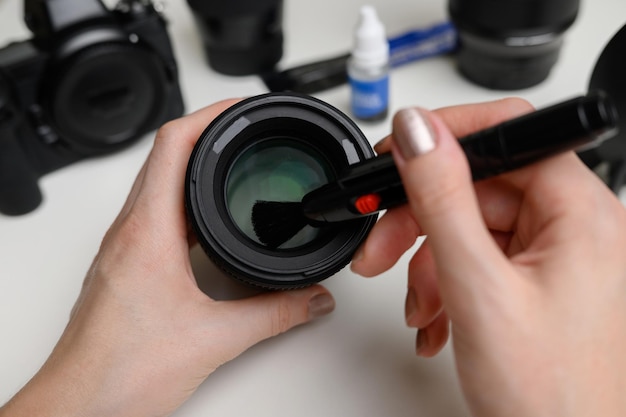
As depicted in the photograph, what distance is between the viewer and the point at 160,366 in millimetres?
469

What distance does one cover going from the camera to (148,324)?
469 millimetres

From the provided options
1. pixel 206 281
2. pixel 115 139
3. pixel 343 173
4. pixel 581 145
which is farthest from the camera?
pixel 115 139

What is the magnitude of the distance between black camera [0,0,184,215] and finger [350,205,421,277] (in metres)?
0.35

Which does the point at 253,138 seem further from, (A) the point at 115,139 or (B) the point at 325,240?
(A) the point at 115,139

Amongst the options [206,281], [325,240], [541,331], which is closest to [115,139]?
[206,281]

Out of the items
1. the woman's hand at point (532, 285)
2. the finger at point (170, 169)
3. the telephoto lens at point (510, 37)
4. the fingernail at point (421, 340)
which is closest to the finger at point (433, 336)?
the fingernail at point (421, 340)

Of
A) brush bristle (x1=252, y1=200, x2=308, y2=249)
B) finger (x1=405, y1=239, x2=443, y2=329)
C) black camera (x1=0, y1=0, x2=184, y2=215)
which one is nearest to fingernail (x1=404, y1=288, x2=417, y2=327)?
finger (x1=405, y1=239, x2=443, y2=329)

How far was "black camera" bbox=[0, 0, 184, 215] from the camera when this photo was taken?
0.63 meters

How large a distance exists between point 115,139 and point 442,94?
15.6 inches

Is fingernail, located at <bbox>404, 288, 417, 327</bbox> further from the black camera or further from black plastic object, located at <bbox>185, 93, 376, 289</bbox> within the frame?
the black camera

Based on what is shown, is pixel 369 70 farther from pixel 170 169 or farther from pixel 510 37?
pixel 170 169

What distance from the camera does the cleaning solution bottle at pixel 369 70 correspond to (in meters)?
0.68

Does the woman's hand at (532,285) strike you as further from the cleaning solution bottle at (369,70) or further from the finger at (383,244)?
the cleaning solution bottle at (369,70)

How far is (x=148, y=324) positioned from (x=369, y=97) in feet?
1.24
